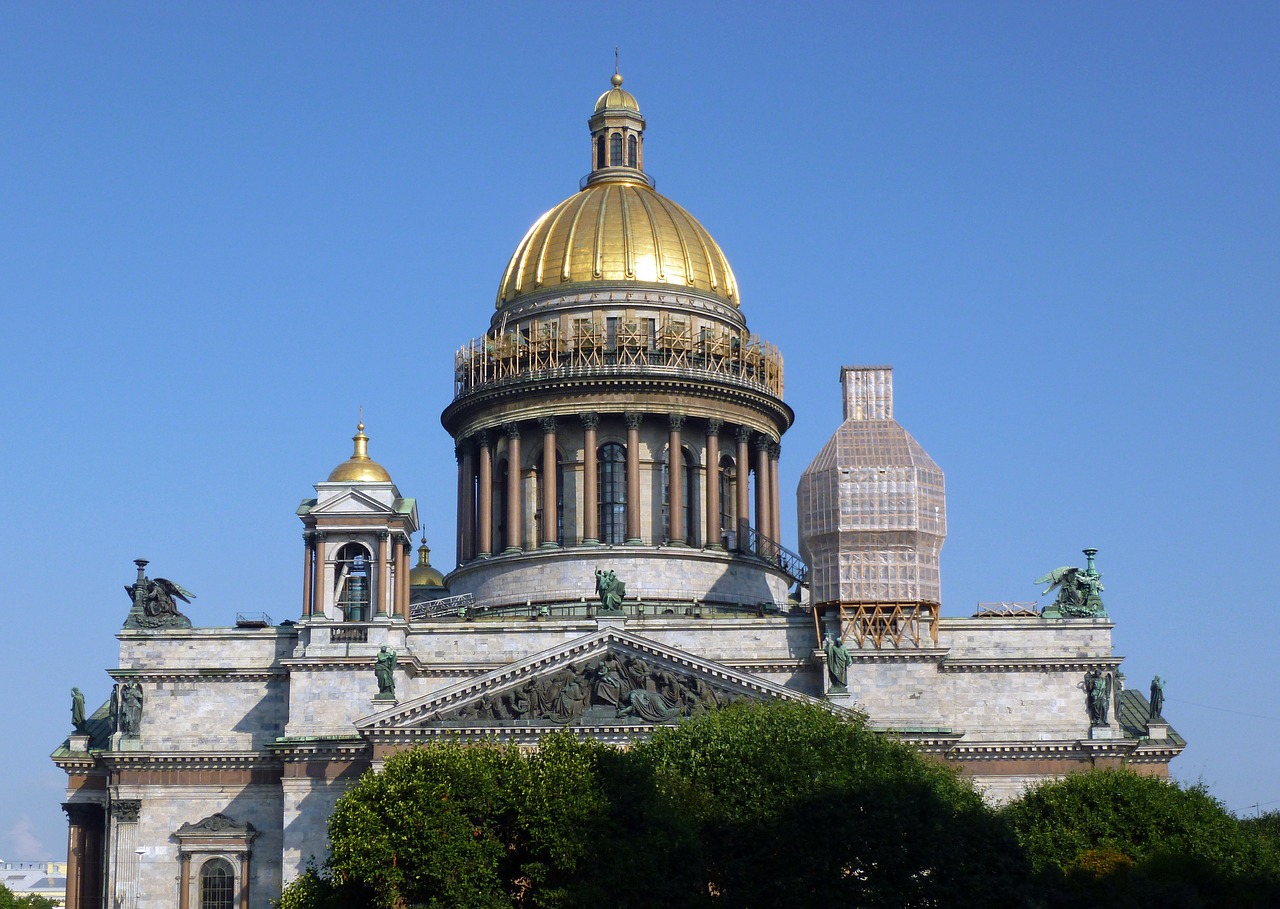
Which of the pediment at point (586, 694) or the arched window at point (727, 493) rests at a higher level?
the arched window at point (727, 493)

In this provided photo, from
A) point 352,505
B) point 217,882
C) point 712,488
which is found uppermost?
point 712,488

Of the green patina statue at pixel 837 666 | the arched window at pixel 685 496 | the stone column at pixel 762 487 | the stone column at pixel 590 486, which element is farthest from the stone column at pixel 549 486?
the green patina statue at pixel 837 666

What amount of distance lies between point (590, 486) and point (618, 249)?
1177 centimetres

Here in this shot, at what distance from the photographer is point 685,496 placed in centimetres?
9681

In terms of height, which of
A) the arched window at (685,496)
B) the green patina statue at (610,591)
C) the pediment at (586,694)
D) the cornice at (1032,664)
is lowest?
the pediment at (586,694)

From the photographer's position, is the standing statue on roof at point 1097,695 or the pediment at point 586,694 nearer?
the pediment at point 586,694

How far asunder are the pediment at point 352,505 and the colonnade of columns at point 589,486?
31.7 ft

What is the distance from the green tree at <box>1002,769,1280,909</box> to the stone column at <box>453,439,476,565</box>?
30.1 m

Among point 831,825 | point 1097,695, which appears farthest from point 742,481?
point 831,825

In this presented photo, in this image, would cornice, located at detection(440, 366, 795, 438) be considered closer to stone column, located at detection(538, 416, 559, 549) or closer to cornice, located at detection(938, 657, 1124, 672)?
stone column, located at detection(538, 416, 559, 549)

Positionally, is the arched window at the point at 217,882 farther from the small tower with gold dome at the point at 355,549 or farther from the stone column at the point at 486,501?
the stone column at the point at 486,501

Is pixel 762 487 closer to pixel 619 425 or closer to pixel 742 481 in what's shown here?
pixel 742 481

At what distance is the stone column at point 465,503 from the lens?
323ft

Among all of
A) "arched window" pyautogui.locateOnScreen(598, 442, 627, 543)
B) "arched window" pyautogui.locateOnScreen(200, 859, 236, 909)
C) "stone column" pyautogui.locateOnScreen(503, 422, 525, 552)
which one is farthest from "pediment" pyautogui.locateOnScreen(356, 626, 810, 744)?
"stone column" pyautogui.locateOnScreen(503, 422, 525, 552)
